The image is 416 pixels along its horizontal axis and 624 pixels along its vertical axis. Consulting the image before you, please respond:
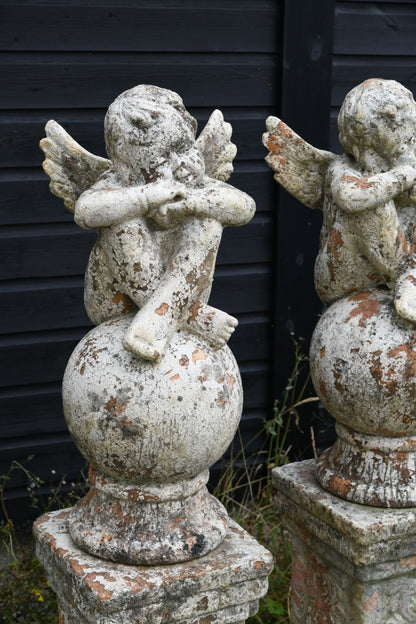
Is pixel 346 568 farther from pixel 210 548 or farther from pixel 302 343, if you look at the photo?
pixel 302 343

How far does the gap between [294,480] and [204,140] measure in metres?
1.21

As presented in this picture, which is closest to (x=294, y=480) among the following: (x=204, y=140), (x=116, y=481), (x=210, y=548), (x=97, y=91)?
(x=210, y=548)

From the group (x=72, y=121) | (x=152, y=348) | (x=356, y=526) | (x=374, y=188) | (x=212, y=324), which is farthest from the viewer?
(x=72, y=121)

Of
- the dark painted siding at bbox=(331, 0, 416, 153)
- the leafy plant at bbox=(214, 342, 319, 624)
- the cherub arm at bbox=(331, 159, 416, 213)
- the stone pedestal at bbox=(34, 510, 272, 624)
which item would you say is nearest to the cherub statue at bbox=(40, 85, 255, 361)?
the cherub arm at bbox=(331, 159, 416, 213)

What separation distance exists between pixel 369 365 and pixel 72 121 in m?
1.80

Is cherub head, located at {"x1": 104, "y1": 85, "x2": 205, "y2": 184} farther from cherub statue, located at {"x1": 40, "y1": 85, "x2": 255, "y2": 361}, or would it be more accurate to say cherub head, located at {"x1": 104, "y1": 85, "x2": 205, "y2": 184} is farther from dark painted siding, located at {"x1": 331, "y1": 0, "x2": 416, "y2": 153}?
dark painted siding, located at {"x1": 331, "y1": 0, "x2": 416, "y2": 153}

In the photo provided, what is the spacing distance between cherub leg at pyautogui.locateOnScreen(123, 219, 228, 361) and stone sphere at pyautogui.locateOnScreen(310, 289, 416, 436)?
52 cm

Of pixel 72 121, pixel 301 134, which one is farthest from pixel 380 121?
pixel 72 121

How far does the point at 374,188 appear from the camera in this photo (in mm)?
2496

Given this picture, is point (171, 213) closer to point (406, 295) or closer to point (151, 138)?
point (151, 138)

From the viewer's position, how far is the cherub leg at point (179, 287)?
7.42ft

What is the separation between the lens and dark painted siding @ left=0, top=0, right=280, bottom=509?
11.6 ft

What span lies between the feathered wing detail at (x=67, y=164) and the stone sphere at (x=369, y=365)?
883 millimetres

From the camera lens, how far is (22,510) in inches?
154
